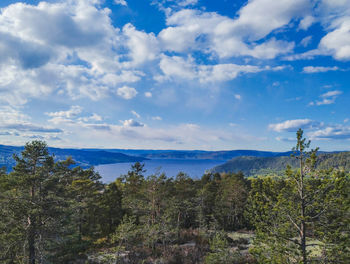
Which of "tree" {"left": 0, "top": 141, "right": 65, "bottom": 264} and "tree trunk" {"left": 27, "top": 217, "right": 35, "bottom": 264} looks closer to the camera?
"tree" {"left": 0, "top": 141, "right": 65, "bottom": 264}

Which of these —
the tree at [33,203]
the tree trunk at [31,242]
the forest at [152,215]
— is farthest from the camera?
the tree trunk at [31,242]

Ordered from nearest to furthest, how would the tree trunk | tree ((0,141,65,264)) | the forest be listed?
1. the forest
2. tree ((0,141,65,264))
3. the tree trunk

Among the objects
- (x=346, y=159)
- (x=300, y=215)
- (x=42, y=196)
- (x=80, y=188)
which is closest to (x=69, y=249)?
(x=42, y=196)

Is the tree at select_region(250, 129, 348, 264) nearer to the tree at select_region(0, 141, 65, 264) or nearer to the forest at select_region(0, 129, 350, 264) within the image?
the forest at select_region(0, 129, 350, 264)

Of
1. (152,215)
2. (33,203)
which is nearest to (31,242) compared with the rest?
(33,203)

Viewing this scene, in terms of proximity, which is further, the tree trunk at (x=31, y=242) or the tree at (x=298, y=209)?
the tree trunk at (x=31, y=242)

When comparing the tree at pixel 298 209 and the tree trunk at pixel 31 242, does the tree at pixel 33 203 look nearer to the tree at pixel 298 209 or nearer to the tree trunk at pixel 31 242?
the tree trunk at pixel 31 242

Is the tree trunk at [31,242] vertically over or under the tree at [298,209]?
under

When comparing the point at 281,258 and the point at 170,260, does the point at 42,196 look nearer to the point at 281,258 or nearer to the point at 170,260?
the point at 170,260

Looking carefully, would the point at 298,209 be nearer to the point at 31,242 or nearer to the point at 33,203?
the point at 33,203

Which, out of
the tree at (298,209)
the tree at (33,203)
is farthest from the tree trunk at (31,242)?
the tree at (298,209)

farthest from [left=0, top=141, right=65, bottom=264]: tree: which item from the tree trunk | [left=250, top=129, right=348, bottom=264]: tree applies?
[left=250, top=129, right=348, bottom=264]: tree

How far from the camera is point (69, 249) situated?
16484 mm

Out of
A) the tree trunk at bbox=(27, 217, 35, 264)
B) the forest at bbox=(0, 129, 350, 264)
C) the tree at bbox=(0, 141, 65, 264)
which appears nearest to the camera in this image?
the forest at bbox=(0, 129, 350, 264)
